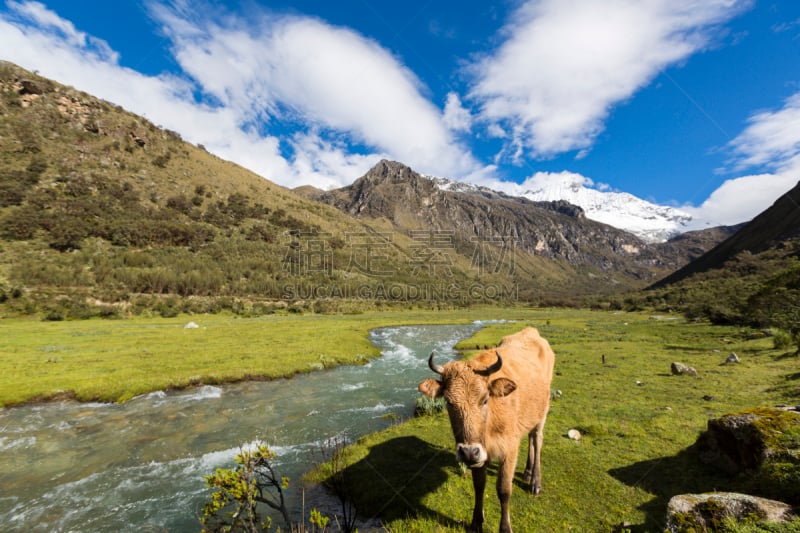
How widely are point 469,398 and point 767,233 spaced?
179 m

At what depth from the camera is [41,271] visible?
60.1m

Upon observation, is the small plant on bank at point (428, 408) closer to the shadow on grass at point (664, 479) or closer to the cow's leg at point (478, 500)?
the shadow on grass at point (664, 479)

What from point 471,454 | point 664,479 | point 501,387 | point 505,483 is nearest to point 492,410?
point 501,387

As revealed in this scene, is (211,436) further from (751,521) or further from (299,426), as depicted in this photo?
(751,521)

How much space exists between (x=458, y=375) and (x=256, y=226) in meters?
138

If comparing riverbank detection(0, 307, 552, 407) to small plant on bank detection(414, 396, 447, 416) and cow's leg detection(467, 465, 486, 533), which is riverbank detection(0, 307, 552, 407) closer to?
small plant on bank detection(414, 396, 447, 416)

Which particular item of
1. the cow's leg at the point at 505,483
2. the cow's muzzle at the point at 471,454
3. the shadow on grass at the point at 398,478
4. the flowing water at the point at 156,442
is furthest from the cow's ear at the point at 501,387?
the shadow on grass at the point at 398,478

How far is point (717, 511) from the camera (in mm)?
4953

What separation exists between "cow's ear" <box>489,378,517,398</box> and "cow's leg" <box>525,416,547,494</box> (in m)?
3.34

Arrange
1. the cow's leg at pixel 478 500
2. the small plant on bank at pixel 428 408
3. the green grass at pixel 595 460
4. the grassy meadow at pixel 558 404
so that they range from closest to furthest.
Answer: the cow's leg at pixel 478 500 < the green grass at pixel 595 460 < the grassy meadow at pixel 558 404 < the small plant on bank at pixel 428 408

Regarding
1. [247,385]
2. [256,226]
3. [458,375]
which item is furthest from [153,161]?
[458,375]

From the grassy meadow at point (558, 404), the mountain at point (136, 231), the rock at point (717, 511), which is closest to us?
the rock at point (717, 511)

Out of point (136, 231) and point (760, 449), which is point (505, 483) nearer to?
point (760, 449)

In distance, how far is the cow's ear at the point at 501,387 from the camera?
5.95 meters
